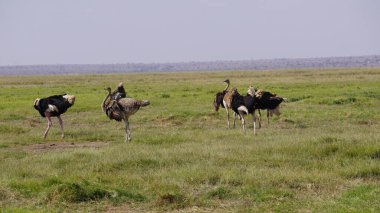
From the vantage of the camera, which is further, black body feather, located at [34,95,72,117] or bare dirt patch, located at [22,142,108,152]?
black body feather, located at [34,95,72,117]

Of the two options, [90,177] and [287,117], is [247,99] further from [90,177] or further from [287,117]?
[90,177]

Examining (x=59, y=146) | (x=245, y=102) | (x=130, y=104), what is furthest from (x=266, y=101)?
(x=59, y=146)

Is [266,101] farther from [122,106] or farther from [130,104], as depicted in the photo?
[122,106]

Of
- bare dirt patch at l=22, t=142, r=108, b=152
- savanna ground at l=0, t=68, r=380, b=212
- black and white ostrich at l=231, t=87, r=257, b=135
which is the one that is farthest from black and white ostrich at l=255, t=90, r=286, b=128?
bare dirt patch at l=22, t=142, r=108, b=152

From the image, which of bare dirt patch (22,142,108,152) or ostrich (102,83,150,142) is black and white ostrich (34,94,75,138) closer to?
bare dirt patch (22,142,108,152)

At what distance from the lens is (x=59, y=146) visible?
16.9m

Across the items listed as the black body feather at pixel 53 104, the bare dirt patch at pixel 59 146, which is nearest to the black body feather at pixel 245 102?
the bare dirt patch at pixel 59 146

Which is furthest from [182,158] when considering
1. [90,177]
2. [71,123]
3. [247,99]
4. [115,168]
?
[71,123]

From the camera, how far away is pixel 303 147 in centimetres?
1436

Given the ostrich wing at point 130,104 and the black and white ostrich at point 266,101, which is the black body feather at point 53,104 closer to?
the ostrich wing at point 130,104

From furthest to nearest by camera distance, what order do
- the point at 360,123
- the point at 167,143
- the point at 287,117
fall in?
the point at 287,117
the point at 360,123
the point at 167,143

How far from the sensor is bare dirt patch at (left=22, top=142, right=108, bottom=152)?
1630 cm

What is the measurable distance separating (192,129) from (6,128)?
664 cm

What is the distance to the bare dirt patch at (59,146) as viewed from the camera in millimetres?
16297
